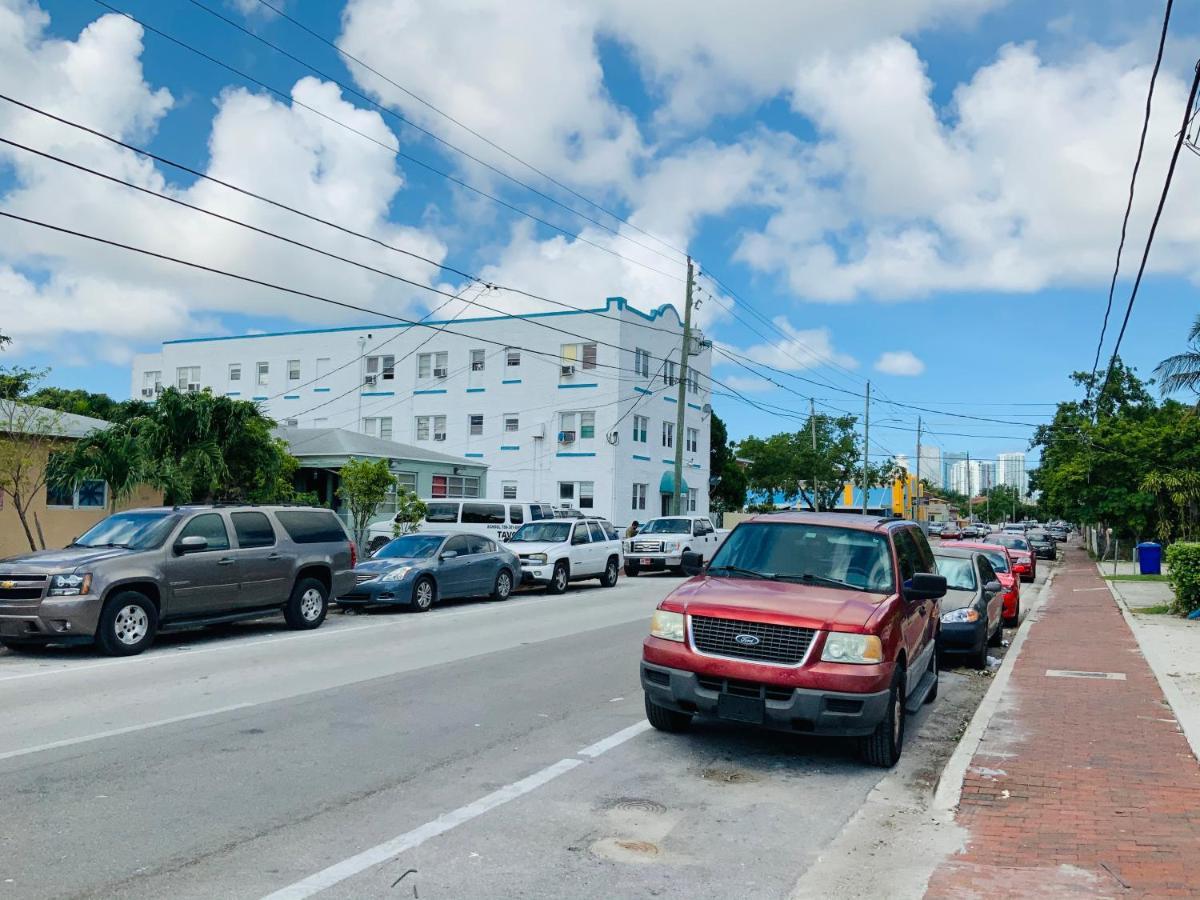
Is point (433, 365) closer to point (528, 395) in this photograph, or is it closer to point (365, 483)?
point (528, 395)

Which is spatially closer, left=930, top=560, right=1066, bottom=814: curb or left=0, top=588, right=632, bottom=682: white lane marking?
left=930, top=560, right=1066, bottom=814: curb

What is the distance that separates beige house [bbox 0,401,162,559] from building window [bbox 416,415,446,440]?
25957 mm

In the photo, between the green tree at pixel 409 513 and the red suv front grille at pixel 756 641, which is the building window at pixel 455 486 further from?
the red suv front grille at pixel 756 641

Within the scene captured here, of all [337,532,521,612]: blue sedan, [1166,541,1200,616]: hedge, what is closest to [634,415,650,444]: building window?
[337,532,521,612]: blue sedan

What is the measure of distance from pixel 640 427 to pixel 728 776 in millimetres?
40221

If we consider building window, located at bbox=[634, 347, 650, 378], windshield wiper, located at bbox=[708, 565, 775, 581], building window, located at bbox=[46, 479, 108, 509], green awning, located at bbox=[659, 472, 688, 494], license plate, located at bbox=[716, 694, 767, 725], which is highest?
building window, located at bbox=[634, 347, 650, 378]

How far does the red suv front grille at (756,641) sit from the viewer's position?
22.7 feet

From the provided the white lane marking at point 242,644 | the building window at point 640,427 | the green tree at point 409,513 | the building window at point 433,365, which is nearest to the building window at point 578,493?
the building window at point 640,427

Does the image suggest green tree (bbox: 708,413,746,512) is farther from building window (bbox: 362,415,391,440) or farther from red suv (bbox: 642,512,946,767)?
red suv (bbox: 642,512,946,767)

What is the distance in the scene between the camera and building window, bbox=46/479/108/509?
21.8 m

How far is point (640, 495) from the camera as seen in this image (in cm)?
4762

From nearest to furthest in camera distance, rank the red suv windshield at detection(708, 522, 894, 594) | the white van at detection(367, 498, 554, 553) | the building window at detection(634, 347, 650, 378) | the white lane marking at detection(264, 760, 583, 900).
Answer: the white lane marking at detection(264, 760, 583, 900) < the red suv windshield at detection(708, 522, 894, 594) < the white van at detection(367, 498, 554, 553) < the building window at detection(634, 347, 650, 378)

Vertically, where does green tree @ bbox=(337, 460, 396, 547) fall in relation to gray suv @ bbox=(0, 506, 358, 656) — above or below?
above

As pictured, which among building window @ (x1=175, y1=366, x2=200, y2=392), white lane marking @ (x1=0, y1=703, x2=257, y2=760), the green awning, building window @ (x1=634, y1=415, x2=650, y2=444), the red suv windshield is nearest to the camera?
white lane marking @ (x1=0, y1=703, x2=257, y2=760)
